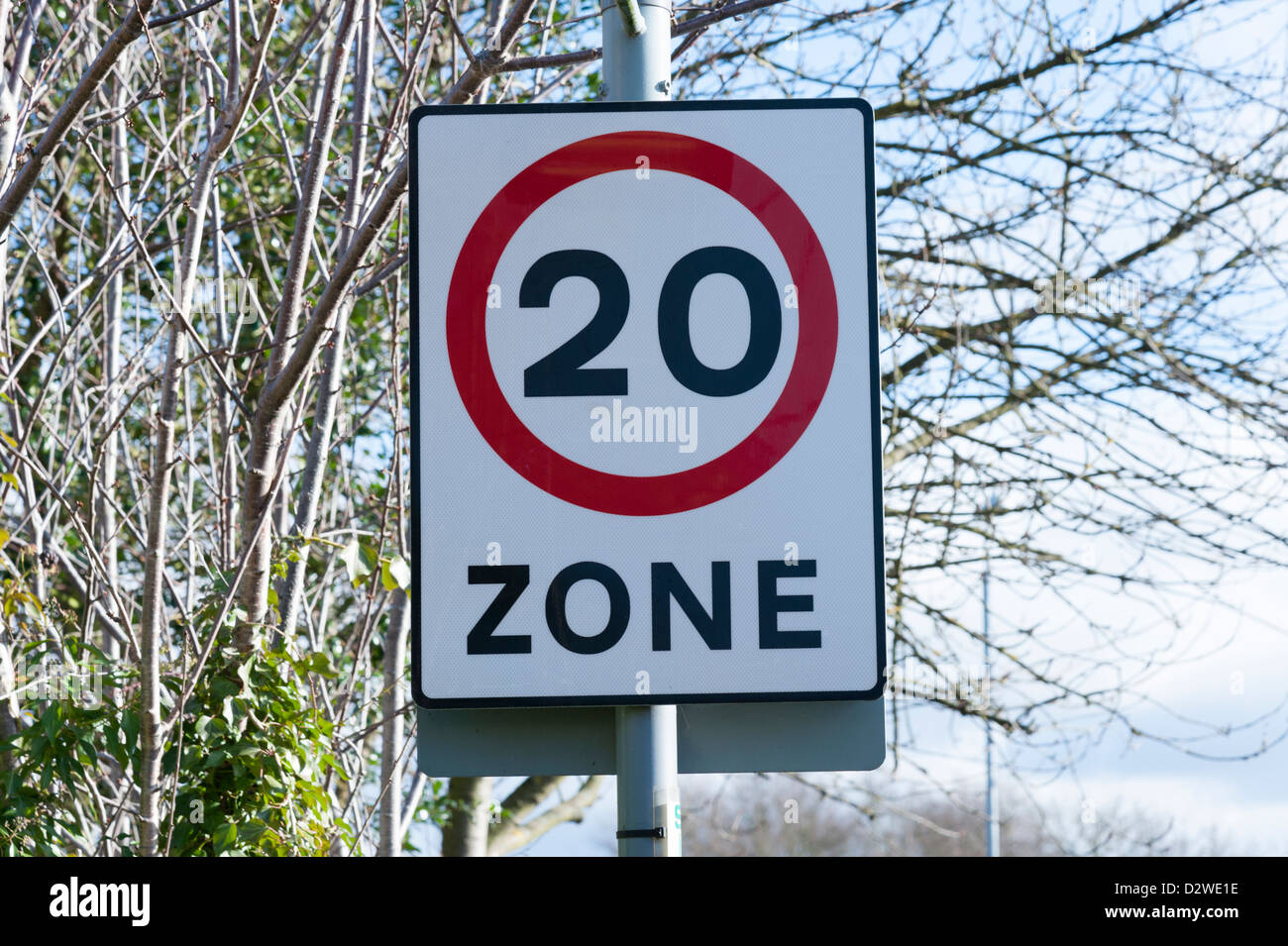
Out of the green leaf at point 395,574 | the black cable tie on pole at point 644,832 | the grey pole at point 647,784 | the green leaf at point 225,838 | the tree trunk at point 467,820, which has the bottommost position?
the tree trunk at point 467,820

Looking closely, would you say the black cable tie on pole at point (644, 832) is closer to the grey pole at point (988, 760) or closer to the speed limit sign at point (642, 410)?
the speed limit sign at point (642, 410)

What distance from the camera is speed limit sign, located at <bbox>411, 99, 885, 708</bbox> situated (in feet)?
5.08

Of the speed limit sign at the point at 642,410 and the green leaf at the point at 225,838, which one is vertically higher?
the speed limit sign at the point at 642,410

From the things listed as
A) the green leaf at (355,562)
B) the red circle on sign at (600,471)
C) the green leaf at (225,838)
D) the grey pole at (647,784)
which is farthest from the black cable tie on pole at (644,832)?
the green leaf at (355,562)

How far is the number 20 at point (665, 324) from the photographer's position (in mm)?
1588

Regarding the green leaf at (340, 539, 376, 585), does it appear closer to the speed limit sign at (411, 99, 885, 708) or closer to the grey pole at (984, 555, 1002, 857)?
the speed limit sign at (411, 99, 885, 708)

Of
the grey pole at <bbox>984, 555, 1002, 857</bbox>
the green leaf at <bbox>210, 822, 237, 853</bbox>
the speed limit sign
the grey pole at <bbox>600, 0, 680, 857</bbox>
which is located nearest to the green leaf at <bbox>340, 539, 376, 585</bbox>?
the green leaf at <bbox>210, 822, 237, 853</bbox>

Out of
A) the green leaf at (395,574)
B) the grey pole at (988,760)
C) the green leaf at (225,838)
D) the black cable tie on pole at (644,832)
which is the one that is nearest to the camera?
the black cable tie on pole at (644,832)

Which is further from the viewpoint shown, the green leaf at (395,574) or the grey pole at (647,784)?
the green leaf at (395,574)

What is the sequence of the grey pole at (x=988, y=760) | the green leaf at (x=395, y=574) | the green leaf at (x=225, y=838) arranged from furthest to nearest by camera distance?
the grey pole at (x=988, y=760) < the green leaf at (x=395, y=574) < the green leaf at (x=225, y=838)
